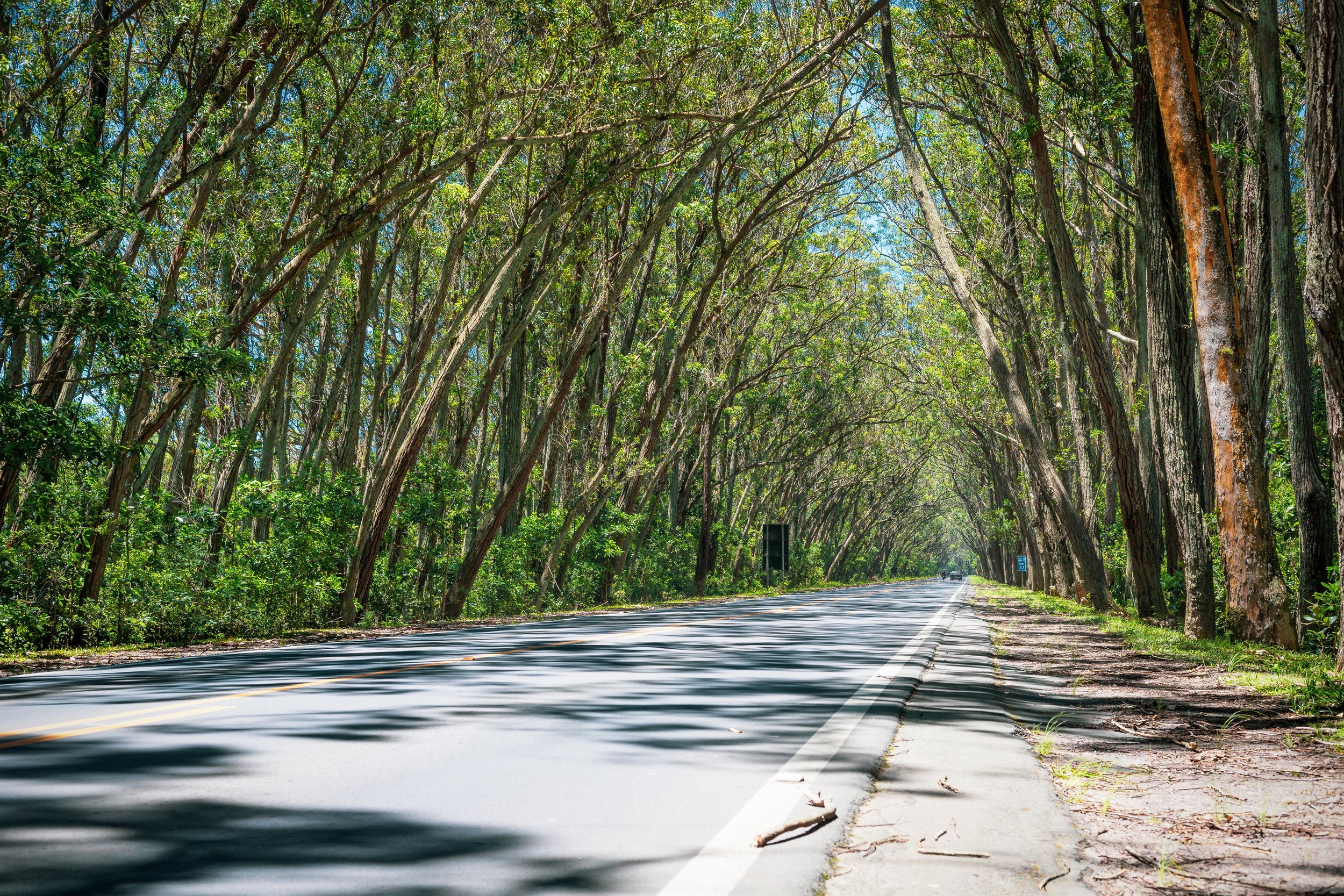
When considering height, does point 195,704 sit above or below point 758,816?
above

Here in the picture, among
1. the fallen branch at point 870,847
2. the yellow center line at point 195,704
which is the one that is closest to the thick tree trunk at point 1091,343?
the yellow center line at point 195,704

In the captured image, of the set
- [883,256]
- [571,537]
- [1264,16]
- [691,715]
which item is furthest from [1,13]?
[883,256]

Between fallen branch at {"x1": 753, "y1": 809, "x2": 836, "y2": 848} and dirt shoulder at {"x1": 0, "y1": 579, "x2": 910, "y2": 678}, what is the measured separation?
8.19 metres

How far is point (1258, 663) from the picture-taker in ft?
31.6

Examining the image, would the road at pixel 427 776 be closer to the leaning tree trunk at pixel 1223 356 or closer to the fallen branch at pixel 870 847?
the fallen branch at pixel 870 847

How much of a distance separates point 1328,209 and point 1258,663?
430 centimetres

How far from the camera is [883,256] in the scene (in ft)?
111

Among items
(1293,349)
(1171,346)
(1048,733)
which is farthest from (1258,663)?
(1171,346)

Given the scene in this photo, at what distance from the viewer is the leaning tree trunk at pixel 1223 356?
1066 centimetres

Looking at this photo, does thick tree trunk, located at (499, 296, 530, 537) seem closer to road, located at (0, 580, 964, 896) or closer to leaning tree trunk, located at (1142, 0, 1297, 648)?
road, located at (0, 580, 964, 896)

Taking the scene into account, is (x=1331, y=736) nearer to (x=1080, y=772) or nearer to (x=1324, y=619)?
(x=1080, y=772)

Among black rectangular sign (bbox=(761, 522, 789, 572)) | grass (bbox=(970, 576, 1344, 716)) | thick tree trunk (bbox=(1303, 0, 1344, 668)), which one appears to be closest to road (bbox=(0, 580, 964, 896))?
grass (bbox=(970, 576, 1344, 716))

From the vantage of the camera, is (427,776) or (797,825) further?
(427,776)

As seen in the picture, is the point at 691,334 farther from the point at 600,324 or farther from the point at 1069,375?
the point at 1069,375
